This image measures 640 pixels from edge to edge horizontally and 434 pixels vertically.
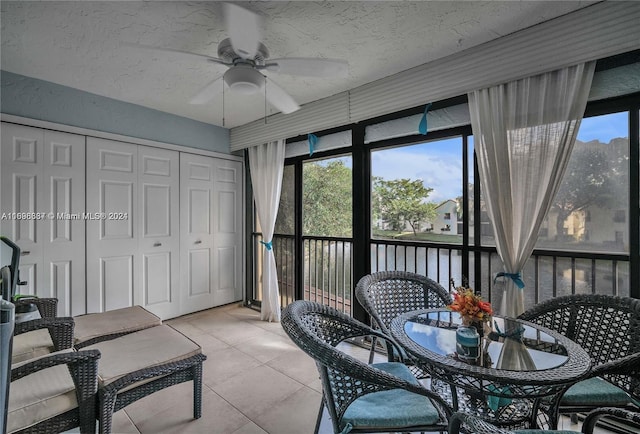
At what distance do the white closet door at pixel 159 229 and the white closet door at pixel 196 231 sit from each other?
3.2 inches

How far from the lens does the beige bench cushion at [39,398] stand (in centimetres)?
127

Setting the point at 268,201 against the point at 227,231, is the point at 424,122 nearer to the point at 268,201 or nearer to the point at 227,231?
the point at 268,201

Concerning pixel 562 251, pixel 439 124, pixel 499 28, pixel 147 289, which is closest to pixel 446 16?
pixel 499 28

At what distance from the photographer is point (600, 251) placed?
1917 millimetres

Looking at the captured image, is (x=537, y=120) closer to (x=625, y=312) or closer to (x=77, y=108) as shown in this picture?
(x=625, y=312)

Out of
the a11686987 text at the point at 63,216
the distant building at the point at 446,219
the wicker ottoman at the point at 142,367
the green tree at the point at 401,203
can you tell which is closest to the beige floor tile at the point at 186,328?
the wicker ottoman at the point at 142,367

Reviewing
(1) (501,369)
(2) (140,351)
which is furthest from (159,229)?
(1) (501,369)

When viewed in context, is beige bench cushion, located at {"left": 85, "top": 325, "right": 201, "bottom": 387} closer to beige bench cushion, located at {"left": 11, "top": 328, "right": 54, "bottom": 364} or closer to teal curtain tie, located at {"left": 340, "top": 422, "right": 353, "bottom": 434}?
beige bench cushion, located at {"left": 11, "top": 328, "right": 54, "bottom": 364}

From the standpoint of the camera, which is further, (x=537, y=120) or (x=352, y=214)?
(x=352, y=214)

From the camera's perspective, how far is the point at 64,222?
2.86 metres

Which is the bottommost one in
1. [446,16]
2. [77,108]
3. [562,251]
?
[562,251]

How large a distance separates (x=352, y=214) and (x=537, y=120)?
5.59 feet

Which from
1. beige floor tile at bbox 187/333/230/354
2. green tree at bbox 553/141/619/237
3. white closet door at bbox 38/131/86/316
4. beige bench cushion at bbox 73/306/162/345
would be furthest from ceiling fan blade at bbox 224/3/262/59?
beige floor tile at bbox 187/333/230/354

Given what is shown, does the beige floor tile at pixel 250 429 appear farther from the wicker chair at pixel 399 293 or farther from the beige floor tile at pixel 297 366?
the wicker chair at pixel 399 293
